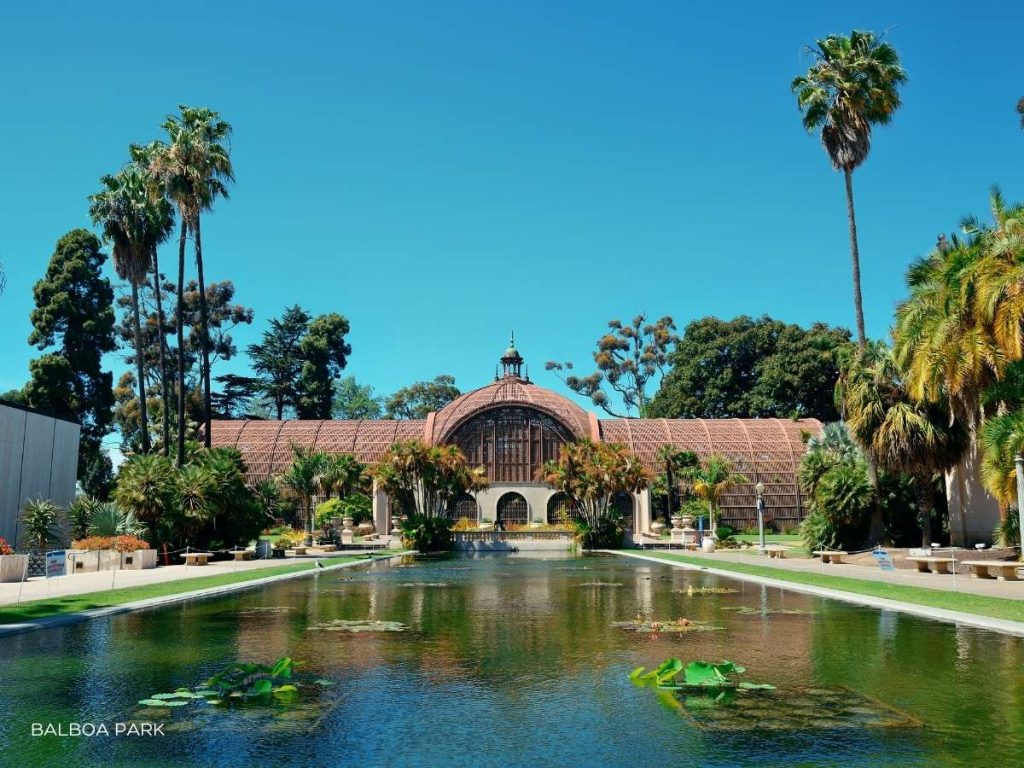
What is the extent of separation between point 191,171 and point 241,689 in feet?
109

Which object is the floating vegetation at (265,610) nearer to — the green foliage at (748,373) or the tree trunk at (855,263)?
the tree trunk at (855,263)

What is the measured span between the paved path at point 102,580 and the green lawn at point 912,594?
15547 millimetres

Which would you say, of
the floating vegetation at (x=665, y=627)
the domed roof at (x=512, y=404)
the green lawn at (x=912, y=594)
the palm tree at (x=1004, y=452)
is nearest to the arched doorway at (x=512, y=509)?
the domed roof at (x=512, y=404)

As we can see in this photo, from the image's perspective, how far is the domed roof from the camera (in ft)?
208

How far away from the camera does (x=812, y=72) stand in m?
36.7

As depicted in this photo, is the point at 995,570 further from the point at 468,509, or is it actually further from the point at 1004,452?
the point at 468,509

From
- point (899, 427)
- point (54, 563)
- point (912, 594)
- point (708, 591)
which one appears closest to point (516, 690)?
point (912, 594)

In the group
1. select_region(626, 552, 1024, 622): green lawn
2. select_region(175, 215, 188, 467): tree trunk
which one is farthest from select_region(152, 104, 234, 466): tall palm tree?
select_region(626, 552, 1024, 622): green lawn

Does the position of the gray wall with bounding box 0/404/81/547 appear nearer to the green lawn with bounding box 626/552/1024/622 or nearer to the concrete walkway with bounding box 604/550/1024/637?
the concrete walkway with bounding box 604/550/1024/637

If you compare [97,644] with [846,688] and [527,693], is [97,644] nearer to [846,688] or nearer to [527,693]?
[527,693]

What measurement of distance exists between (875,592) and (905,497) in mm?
17947

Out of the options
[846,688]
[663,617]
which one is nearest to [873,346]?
[663,617]

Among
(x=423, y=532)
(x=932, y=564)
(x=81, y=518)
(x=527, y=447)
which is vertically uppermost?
(x=527, y=447)

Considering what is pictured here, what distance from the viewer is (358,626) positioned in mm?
14695
